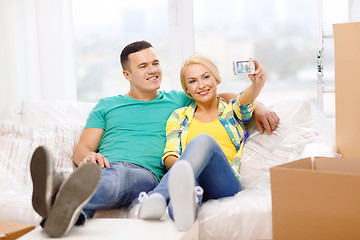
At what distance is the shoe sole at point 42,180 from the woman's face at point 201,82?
2.75 feet

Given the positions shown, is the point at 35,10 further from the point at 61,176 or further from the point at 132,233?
the point at 132,233

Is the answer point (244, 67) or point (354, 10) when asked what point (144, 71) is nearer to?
point (244, 67)

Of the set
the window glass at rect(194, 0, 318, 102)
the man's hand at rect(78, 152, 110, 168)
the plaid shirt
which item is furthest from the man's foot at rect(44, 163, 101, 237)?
the window glass at rect(194, 0, 318, 102)

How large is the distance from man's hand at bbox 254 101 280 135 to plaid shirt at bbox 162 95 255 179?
0.15ft

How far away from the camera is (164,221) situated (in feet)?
4.88

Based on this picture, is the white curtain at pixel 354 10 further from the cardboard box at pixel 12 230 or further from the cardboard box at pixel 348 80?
the cardboard box at pixel 12 230

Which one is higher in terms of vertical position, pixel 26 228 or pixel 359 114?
pixel 359 114

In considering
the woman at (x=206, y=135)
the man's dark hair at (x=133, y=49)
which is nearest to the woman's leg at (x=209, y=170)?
the woman at (x=206, y=135)

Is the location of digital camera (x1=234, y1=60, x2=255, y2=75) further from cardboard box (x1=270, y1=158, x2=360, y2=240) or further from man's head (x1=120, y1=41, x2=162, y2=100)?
cardboard box (x1=270, y1=158, x2=360, y2=240)

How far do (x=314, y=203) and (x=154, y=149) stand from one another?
0.91 meters

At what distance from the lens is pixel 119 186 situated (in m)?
1.71

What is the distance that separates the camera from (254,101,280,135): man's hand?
2.03 meters

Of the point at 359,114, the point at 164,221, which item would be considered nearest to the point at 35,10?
the point at 164,221

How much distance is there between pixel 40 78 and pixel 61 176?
1.84m
